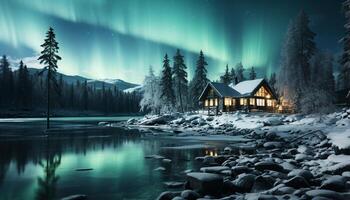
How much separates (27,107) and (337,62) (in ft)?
341

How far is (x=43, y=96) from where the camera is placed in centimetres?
12862

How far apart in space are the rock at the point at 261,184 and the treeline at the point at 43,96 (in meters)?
55.5

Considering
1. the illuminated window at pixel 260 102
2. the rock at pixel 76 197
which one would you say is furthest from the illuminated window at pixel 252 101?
the rock at pixel 76 197

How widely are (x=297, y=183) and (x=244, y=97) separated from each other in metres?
46.4

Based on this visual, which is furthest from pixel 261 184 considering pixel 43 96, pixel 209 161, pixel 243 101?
pixel 43 96

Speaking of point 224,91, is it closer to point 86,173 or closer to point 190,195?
point 86,173

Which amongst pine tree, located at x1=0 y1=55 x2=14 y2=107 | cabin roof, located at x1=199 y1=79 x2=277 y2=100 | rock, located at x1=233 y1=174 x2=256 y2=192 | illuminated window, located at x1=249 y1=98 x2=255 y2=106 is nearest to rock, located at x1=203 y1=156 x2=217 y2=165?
rock, located at x1=233 y1=174 x2=256 y2=192

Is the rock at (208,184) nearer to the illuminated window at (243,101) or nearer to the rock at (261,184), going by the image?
the rock at (261,184)

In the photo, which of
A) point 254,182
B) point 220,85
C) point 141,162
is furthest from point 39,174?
point 220,85

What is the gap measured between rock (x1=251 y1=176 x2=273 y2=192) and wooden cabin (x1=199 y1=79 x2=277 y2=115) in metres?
44.1

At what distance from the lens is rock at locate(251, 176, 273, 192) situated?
12.0m

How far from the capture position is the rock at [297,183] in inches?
472

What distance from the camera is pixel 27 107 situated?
365ft

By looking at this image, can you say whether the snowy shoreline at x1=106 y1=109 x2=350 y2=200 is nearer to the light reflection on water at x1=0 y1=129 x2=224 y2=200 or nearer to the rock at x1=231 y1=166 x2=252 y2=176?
the rock at x1=231 y1=166 x2=252 y2=176
